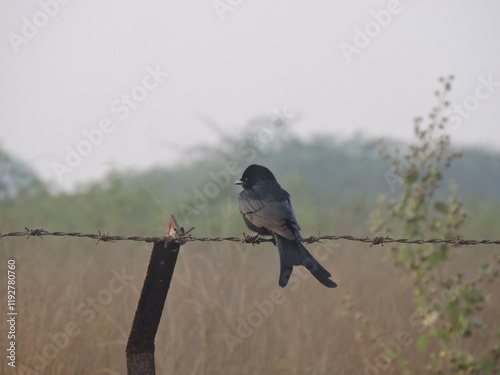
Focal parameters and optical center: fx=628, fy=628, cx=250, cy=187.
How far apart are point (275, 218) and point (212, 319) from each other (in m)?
1.47

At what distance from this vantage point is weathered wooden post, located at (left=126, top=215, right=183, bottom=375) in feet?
8.39

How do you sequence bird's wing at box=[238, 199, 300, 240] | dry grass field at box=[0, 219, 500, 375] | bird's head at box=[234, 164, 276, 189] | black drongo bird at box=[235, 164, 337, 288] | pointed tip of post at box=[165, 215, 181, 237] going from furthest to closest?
bird's head at box=[234, 164, 276, 189] → dry grass field at box=[0, 219, 500, 375] → bird's wing at box=[238, 199, 300, 240] → black drongo bird at box=[235, 164, 337, 288] → pointed tip of post at box=[165, 215, 181, 237]

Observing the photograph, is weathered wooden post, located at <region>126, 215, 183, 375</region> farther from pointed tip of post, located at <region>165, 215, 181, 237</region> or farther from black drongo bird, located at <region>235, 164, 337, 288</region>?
black drongo bird, located at <region>235, 164, 337, 288</region>

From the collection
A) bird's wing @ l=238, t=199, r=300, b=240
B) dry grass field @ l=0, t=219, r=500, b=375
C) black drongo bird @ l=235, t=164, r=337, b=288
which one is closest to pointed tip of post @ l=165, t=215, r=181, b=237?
black drongo bird @ l=235, t=164, r=337, b=288

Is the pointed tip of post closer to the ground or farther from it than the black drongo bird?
closer to the ground

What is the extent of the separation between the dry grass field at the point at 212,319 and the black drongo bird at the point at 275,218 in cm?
52

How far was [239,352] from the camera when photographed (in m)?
4.77

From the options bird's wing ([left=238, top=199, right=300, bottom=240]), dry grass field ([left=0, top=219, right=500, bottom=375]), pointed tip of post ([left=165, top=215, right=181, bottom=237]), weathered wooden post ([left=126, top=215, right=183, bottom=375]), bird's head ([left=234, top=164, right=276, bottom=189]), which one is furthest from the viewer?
bird's head ([left=234, top=164, right=276, bottom=189])
